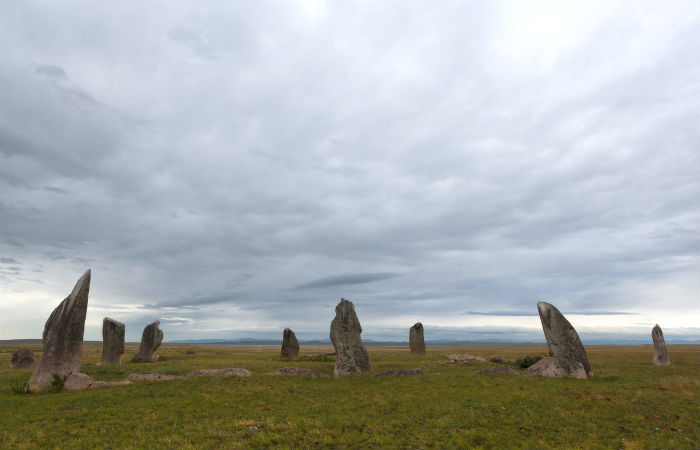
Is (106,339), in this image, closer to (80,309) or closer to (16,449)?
(80,309)

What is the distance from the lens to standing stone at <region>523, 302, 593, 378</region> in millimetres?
30109

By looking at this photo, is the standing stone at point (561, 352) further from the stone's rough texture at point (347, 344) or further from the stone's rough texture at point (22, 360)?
the stone's rough texture at point (22, 360)

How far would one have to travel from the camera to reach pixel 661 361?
40.2 meters

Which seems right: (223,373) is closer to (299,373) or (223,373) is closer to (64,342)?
(299,373)

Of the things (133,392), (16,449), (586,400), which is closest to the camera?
(16,449)

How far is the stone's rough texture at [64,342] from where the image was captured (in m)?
24.5

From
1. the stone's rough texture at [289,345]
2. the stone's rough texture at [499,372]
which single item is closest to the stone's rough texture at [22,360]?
the stone's rough texture at [289,345]

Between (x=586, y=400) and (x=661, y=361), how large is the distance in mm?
27444

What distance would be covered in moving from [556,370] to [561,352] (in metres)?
1.57

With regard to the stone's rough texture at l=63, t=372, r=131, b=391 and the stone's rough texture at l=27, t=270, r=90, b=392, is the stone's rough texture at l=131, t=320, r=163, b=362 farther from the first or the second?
the stone's rough texture at l=63, t=372, r=131, b=391

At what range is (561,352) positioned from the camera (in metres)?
31.0

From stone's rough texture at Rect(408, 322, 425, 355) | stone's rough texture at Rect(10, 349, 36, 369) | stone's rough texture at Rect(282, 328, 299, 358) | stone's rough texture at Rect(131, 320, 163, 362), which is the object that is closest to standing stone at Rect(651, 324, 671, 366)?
stone's rough texture at Rect(408, 322, 425, 355)

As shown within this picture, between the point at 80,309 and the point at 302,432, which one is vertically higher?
the point at 80,309

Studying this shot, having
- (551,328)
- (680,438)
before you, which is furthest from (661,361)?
(680,438)
